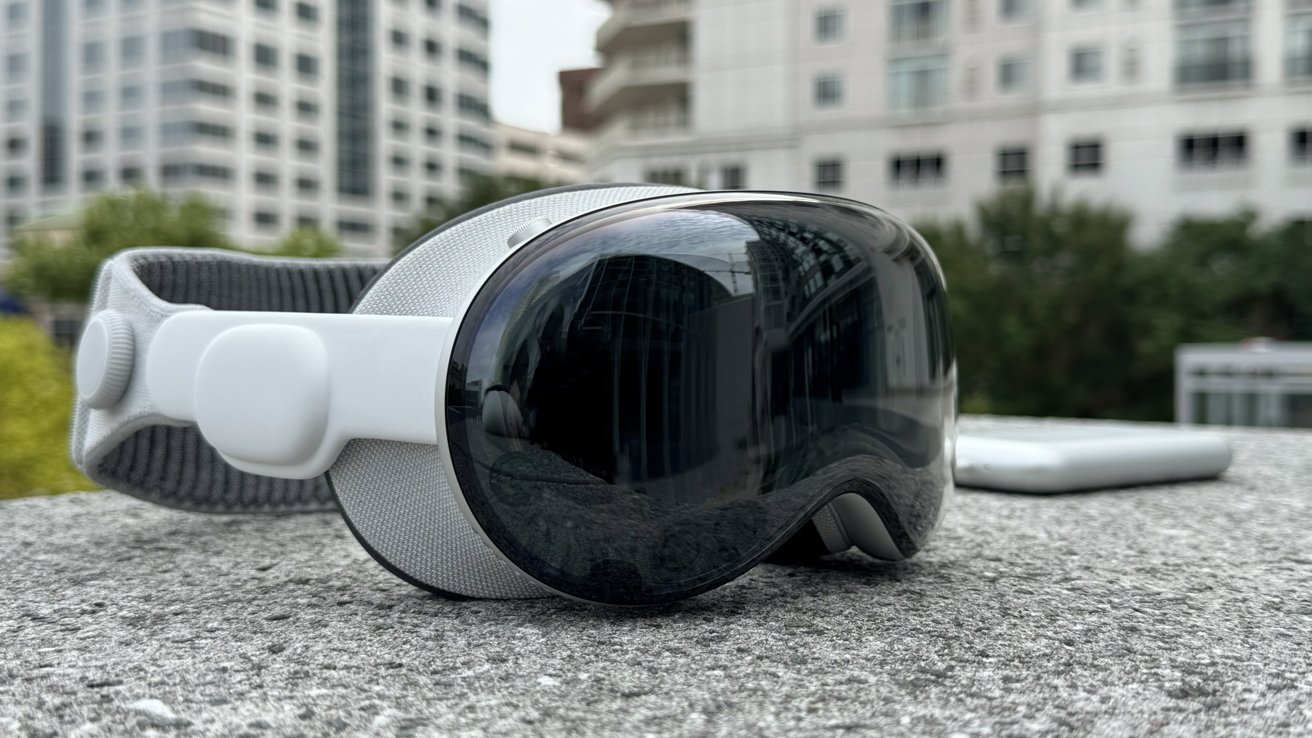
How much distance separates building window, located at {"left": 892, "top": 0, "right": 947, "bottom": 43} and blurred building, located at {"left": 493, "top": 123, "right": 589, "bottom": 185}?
111 ft

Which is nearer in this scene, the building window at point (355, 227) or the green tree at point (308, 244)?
the green tree at point (308, 244)

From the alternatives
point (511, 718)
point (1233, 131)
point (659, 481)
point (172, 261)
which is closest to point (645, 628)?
point (659, 481)

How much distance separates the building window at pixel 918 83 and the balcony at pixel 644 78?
5020 mm

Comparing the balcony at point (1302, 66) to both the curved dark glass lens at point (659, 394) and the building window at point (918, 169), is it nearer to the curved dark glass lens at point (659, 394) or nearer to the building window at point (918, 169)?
the building window at point (918, 169)

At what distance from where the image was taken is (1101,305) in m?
20.8

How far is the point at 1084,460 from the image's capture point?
2.37 metres

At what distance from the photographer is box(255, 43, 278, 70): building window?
1727 inches

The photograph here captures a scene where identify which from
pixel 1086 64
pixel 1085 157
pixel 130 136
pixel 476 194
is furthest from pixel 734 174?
pixel 130 136

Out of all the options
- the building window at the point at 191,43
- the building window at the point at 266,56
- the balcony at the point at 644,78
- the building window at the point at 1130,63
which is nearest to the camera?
the building window at the point at 1130,63

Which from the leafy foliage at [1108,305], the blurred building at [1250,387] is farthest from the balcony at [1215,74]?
the blurred building at [1250,387]

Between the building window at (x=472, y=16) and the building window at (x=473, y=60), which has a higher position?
the building window at (x=472, y=16)

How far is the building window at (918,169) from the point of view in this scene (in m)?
23.3

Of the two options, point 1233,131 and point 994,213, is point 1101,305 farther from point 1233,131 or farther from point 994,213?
point 1233,131

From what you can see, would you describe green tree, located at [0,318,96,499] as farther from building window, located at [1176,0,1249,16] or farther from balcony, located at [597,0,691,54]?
balcony, located at [597,0,691,54]
